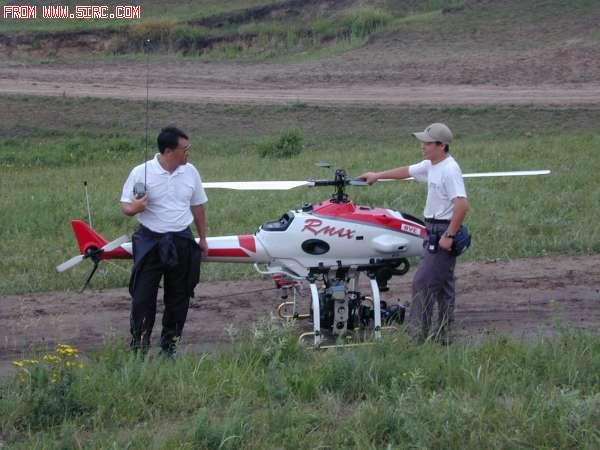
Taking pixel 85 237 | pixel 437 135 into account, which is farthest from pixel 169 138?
pixel 437 135

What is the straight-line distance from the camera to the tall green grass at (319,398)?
5.21 metres

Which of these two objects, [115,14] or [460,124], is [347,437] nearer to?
[460,124]

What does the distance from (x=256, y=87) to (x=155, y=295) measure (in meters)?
21.0

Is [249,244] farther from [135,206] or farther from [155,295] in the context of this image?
[135,206]

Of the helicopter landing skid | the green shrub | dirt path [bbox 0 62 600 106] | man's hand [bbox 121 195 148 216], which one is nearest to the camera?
man's hand [bbox 121 195 148 216]

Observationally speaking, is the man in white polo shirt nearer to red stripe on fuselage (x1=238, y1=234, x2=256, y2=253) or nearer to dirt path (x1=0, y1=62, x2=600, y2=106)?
red stripe on fuselage (x1=238, y1=234, x2=256, y2=253)

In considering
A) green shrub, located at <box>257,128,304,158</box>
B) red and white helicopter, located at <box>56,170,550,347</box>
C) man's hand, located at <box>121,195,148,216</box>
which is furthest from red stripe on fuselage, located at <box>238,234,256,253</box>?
green shrub, located at <box>257,128,304,158</box>

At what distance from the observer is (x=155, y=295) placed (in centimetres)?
720

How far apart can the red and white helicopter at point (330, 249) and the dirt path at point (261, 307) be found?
0.60 m

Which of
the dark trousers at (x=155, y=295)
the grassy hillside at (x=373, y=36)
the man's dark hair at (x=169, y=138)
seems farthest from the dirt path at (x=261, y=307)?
the grassy hillside at (x=373, y=36)

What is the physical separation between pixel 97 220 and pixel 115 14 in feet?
76.4

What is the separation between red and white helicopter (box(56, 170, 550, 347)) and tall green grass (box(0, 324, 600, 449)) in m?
0.95

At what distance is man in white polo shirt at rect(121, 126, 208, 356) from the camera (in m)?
7.07

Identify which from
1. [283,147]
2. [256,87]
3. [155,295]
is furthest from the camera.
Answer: [256,87]
